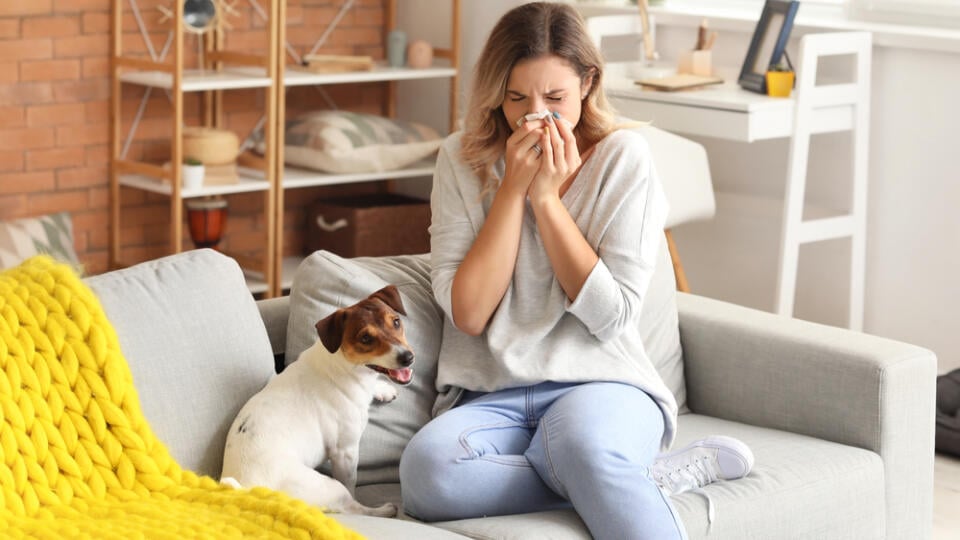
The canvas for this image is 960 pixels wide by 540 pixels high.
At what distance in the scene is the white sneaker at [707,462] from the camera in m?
2.12

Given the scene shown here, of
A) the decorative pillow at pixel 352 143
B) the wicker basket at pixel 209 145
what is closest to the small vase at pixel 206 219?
the wicker basket at pixel 209 145

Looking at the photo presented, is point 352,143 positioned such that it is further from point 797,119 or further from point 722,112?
point 797,119

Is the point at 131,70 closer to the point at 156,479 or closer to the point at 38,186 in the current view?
the point at 38,186

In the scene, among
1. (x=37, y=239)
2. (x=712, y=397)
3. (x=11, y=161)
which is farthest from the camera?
(x=11, y=161)

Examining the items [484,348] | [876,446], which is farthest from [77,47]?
[876,446]

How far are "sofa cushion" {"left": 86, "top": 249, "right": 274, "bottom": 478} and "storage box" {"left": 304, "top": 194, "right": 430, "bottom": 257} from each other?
2.36 m

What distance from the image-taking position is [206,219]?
4.29m

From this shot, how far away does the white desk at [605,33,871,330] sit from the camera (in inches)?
143

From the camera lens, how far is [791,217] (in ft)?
12.2

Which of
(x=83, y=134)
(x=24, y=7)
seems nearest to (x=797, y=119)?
(x=83, y=134)

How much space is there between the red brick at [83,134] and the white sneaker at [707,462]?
104 inches

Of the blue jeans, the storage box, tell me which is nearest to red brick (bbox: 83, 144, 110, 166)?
the storage box

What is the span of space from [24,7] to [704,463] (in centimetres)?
275

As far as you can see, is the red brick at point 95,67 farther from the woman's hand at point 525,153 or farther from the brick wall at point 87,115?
the woman's hand at point 525,153
